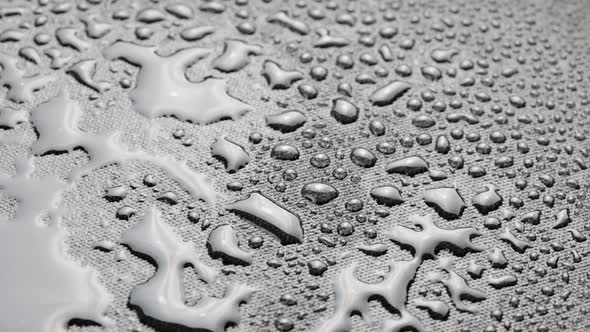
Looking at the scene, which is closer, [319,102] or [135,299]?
[135,299]

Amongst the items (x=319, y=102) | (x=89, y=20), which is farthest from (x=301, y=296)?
(x=89, y=20)

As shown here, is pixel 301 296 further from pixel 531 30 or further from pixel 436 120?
pixel 531 30

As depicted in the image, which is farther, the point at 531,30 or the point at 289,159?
the point at 531,30

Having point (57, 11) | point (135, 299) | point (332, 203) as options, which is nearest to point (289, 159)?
point (332, 203)

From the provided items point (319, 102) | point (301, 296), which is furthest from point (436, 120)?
point (301, 296)

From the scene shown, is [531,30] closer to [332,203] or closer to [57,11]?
[332,203]
